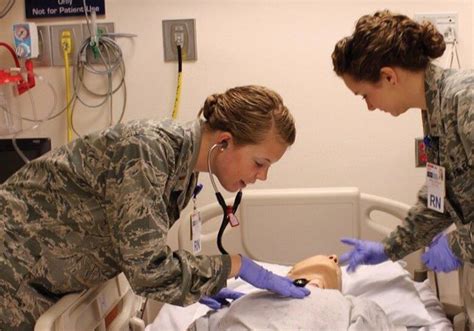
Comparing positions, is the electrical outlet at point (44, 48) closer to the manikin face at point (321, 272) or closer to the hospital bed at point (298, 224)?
the hospital bed at point (298, 224)

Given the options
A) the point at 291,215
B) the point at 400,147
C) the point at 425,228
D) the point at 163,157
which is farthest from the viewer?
the point at 400,147

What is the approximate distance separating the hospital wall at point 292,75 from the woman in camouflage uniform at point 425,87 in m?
0.98

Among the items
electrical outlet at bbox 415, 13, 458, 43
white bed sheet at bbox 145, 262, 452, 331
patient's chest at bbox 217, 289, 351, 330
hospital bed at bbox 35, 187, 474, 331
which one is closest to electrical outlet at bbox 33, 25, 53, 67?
hospital bed at bbox 35, 187, 474, 331

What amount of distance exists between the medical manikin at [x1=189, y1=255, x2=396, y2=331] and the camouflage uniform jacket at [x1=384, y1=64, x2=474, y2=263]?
1.16 ft

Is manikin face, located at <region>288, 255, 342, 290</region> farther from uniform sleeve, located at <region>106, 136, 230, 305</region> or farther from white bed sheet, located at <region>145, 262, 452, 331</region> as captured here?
uniform sleeve, located at <region>106, 136, 230, 305</region>

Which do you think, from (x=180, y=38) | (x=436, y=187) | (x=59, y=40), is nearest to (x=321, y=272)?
(x=436, y=187)

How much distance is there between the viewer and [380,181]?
9.57ft

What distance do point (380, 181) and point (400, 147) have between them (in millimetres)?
193

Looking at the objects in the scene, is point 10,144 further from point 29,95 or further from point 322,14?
point 322,14

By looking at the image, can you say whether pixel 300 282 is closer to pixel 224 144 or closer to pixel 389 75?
pixel 224 144

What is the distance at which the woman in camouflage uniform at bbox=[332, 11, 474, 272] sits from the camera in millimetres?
1688

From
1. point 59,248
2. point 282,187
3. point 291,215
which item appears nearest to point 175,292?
point 59,248

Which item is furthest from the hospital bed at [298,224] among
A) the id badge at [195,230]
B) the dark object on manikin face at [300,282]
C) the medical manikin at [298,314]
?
the id badge at [195,230]

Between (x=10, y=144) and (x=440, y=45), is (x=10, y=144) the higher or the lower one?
the lower one
